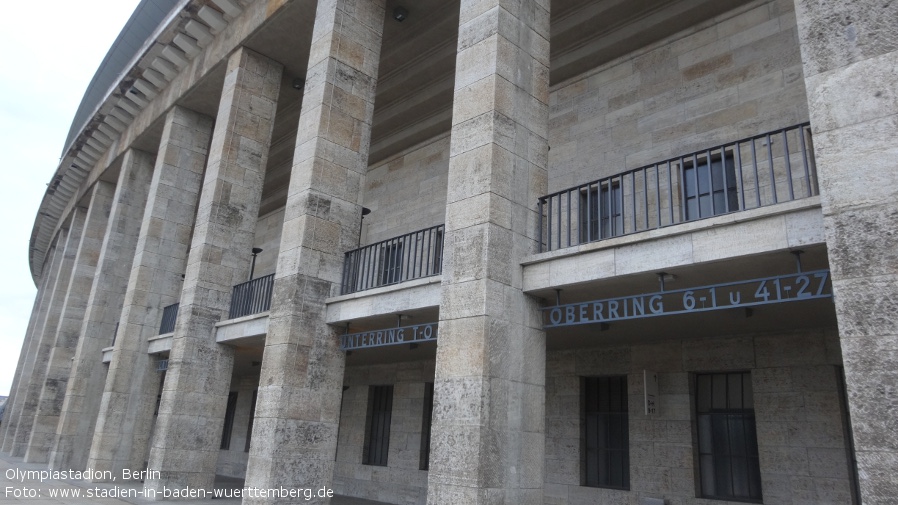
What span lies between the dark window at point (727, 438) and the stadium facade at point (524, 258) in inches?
1.7

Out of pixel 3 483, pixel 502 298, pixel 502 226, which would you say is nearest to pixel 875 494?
pixel 502 298

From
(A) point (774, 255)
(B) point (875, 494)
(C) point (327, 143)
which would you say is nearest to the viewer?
(B) point (875, 494)

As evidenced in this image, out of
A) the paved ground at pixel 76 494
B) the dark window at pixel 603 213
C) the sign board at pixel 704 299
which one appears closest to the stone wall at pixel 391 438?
the paved ground at pixel 76 494

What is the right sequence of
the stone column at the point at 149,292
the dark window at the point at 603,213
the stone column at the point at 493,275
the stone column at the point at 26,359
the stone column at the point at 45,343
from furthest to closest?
the stone column at the point at 26,359 < the stone column at the point at 45,343 < the stone column at the point at 149,292 < the dark window at the point at 603,213 < the stone column at the point at 493,275

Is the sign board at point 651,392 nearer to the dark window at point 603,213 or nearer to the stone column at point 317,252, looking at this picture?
the dark window at point 603,213

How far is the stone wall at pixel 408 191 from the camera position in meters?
17.4

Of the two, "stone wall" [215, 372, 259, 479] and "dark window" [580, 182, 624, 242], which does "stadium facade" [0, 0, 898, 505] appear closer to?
"dark window" [580, 182, 624, 242]

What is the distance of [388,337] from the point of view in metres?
10.3

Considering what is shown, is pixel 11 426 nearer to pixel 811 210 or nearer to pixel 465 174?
pixel 465 174

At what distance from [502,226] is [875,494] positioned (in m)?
4.98

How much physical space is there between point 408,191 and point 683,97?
28.0ft

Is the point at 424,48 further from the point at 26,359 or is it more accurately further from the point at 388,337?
the point at 26,359

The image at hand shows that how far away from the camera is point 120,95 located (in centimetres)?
2133

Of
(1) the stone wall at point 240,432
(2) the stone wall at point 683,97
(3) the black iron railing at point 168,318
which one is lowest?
(1) the stone wall at point 240,432
